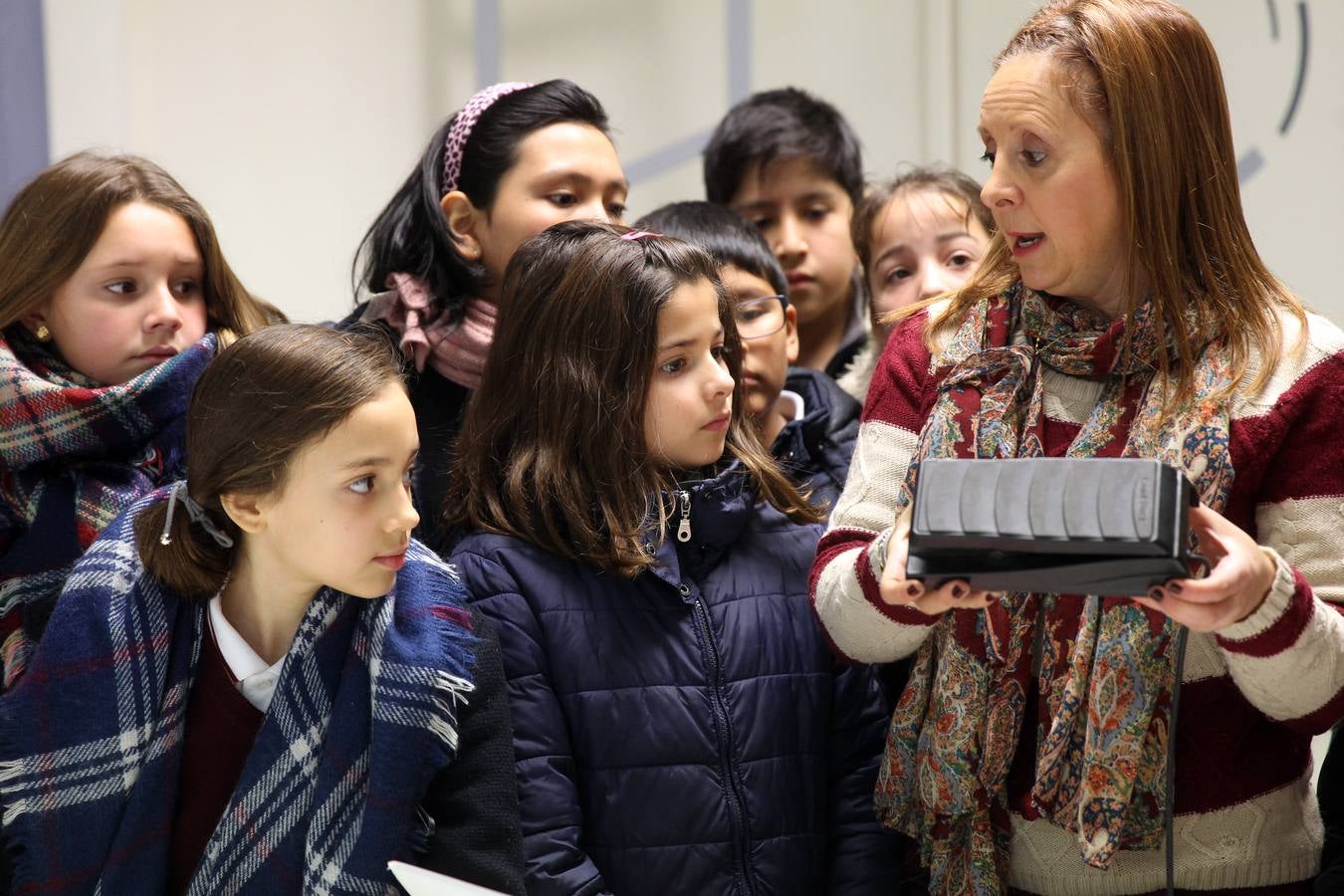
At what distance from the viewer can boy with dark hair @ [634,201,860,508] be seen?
6.97ft

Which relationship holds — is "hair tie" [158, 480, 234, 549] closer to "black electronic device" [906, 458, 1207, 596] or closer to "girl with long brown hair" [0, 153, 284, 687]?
"girl with long brown hair" [0, 153, 284, 687]

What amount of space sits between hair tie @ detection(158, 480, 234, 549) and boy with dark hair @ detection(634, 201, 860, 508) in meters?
0.82

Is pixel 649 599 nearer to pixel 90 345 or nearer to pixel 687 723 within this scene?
pixel 687 723

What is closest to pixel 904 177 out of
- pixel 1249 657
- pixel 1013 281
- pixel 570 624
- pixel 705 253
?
pixel 705 253

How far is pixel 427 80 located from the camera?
3.36 metres

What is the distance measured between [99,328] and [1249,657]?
1.52 metres

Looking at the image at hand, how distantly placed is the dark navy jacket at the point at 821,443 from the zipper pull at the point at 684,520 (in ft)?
0.80

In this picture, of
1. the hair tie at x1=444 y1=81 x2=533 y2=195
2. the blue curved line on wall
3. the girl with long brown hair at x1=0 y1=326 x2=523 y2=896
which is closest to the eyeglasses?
the hair tie at x1=444 y1=81 x2=533 y2=195

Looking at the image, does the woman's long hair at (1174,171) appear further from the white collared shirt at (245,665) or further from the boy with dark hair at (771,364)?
the white collared shirt at (245,665)

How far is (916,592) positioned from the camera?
4.40 feet

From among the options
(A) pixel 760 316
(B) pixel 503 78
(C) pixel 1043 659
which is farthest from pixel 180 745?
(B) pixel 503 78

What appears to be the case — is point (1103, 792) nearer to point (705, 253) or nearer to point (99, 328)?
point (705, 253)

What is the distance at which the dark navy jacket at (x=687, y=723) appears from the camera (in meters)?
1.67

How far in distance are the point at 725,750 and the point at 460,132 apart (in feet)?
3.72
